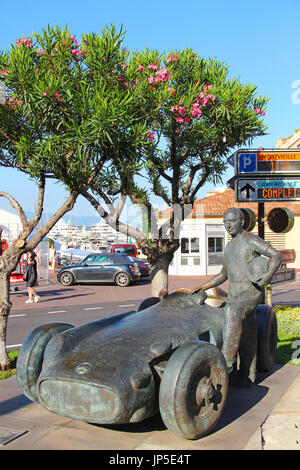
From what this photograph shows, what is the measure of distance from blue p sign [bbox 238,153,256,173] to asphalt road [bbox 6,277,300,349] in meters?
5.13

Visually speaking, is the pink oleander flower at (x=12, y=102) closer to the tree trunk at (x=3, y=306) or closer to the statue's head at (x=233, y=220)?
the tree trunk at (x=3, y=306)

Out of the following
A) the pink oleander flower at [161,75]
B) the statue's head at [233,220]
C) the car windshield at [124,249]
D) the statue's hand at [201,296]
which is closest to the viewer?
the statue's hand at [201,296]

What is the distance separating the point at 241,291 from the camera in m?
5.37

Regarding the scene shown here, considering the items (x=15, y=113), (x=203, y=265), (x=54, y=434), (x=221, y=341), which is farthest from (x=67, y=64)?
(x=203, y=265)

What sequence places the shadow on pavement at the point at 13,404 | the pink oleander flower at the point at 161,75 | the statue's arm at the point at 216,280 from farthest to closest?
the pink oleander flower at the point at 161,75 → the statue's arm at the point at 216,280 → the shadow on pavement at the point at 13,404

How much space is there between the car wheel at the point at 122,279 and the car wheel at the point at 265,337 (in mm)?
14459

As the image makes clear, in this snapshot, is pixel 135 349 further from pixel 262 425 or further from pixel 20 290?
pixel 20 290

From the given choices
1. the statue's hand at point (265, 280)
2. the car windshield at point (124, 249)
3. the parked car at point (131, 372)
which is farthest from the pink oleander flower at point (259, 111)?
the car windshield at point (124, 249)

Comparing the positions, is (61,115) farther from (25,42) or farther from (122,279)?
(122,279)

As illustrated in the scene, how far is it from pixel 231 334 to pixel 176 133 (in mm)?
5175

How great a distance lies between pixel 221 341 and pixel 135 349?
3.99 feet

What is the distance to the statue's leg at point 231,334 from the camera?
187 inches

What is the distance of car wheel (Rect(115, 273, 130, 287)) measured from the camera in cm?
2036

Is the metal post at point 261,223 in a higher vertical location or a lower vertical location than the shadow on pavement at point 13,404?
higher
